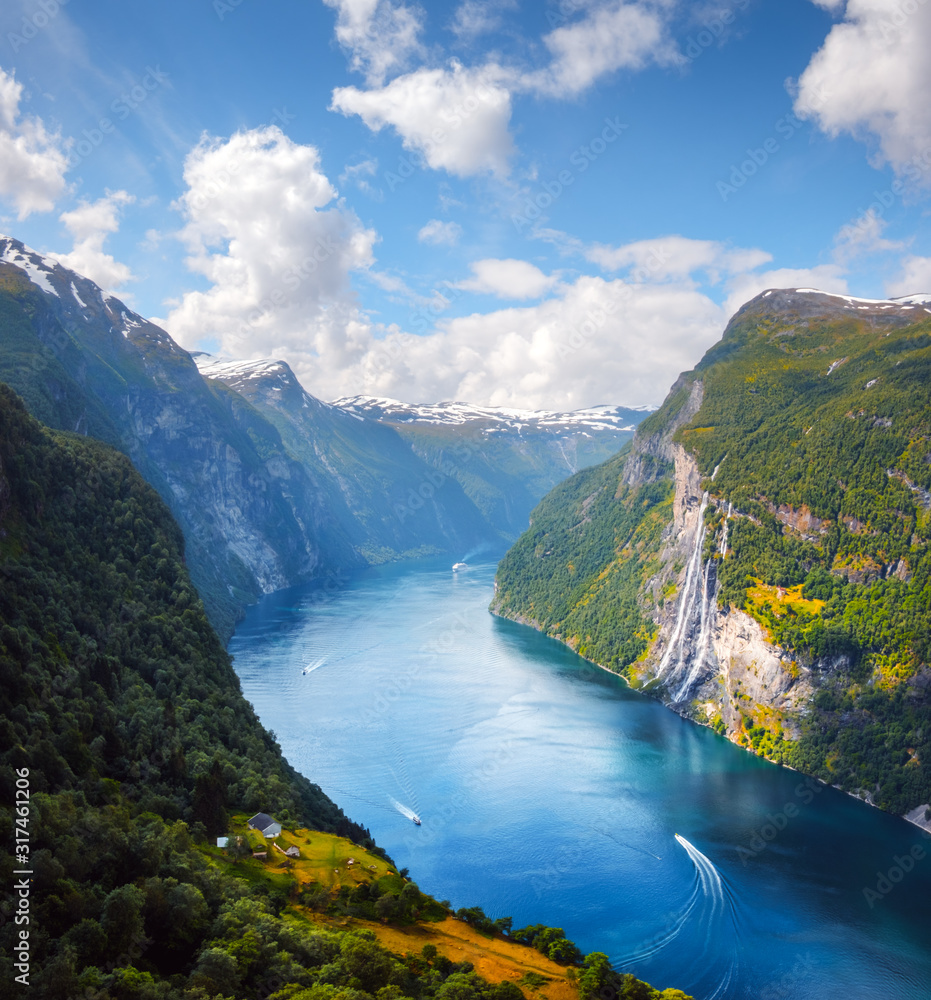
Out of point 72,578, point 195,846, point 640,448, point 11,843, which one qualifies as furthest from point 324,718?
point 640,448

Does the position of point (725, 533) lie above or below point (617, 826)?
above

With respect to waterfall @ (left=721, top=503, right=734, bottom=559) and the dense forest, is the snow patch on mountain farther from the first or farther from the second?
waterfall @ (left=721, top=503, right=734, bottom=559)

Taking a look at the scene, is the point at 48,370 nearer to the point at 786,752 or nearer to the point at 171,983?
the point at 171,983

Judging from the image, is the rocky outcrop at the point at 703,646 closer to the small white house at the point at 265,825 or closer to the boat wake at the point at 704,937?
the boat wake at the point at 704,937

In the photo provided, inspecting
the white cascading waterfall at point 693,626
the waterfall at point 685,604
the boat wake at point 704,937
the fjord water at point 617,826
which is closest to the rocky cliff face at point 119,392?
the fjord water at point 617,826

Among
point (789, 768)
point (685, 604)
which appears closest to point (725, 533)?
point (685, 604)

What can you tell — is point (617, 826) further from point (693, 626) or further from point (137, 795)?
point (693, 626)

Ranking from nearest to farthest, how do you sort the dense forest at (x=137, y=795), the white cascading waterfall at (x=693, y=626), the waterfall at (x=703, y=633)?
the dense forest at (x=137, y=795) < the waterfall at (x=703, y=633) < the white cascading waterfall at (x=693, y=626)
